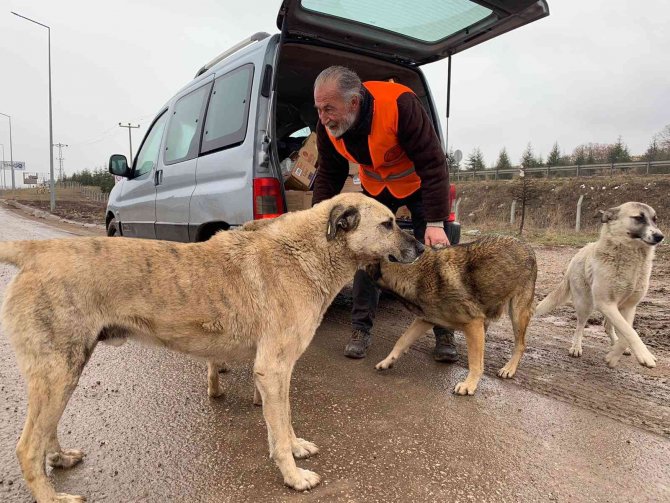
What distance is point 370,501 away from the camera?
2031 mm

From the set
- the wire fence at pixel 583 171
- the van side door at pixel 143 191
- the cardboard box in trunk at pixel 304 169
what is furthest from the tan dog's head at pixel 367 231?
the wire fence at pixel 583 171

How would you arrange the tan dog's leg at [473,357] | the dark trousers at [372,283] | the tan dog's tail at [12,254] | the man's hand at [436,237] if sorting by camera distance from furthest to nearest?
the dark trousers at [372,283] → the man's hand at [436,237] → the tan dog's leg at [473,357] → the tan dog's tail at [12,254]

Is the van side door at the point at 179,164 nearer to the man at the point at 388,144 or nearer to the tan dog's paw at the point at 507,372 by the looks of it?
the man at the point at 388,144

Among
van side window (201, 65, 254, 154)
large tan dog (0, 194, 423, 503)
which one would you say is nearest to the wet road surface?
large tan dog (0, 194, 423, 503)

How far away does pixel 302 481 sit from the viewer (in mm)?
2146

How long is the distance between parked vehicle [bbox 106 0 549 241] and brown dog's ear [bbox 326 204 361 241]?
1.25 metres

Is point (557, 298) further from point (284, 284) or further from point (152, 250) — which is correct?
point (152, 250)

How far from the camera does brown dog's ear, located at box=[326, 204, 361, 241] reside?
263cm

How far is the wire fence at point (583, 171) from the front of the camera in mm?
31562

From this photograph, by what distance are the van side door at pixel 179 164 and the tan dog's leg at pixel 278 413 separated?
2823 millimetres

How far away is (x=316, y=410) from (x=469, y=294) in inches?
62.0

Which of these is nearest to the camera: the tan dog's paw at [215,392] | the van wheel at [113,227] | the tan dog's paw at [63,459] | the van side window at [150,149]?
the tan dog's paw at [63,459]

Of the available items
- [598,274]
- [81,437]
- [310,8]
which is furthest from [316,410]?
[310,8]

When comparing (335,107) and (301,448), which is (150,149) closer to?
(335,107)
